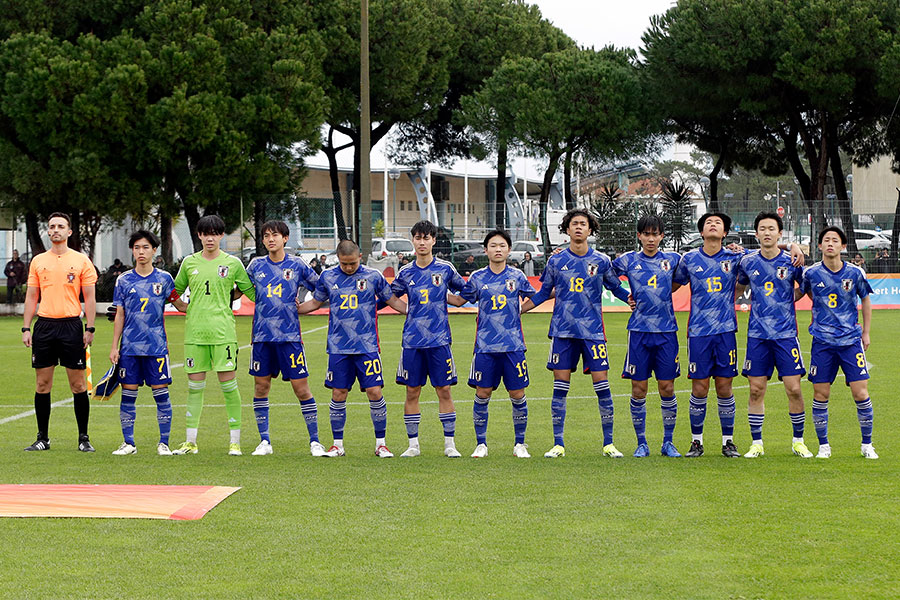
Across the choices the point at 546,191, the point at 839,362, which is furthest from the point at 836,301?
the point at 546,191

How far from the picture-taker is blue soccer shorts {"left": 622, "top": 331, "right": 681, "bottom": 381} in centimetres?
862

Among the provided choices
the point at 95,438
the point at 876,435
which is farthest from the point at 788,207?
the point at 95,438

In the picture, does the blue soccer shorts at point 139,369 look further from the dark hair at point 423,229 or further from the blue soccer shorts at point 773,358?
the blue soccer shorts at point 773,358

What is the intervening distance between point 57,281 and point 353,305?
2401 millimetres

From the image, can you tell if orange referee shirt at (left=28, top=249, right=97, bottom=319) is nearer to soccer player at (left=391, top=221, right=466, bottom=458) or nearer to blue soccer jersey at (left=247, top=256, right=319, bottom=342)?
blue soccer jersey at (left=247, top=256, right=319, bottom=342)

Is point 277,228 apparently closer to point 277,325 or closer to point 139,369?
point 277,325

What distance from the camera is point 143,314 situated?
900cm

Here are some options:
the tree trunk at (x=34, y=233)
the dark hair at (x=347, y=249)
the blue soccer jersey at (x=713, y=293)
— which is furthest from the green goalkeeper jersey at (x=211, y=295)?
the tree trunk at (x=34, y=233)

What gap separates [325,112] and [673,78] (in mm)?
10784

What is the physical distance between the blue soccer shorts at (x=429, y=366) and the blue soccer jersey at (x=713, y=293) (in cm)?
190

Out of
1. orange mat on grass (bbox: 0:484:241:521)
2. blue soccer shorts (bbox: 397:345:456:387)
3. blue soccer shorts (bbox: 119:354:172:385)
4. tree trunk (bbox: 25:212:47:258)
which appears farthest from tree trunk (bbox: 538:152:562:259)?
orange mat on grass (bbox: 0:484:241:521)

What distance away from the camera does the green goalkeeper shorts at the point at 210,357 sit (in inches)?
347

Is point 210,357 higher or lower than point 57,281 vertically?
lower

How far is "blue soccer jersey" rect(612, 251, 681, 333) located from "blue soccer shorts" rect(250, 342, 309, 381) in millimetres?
2597
